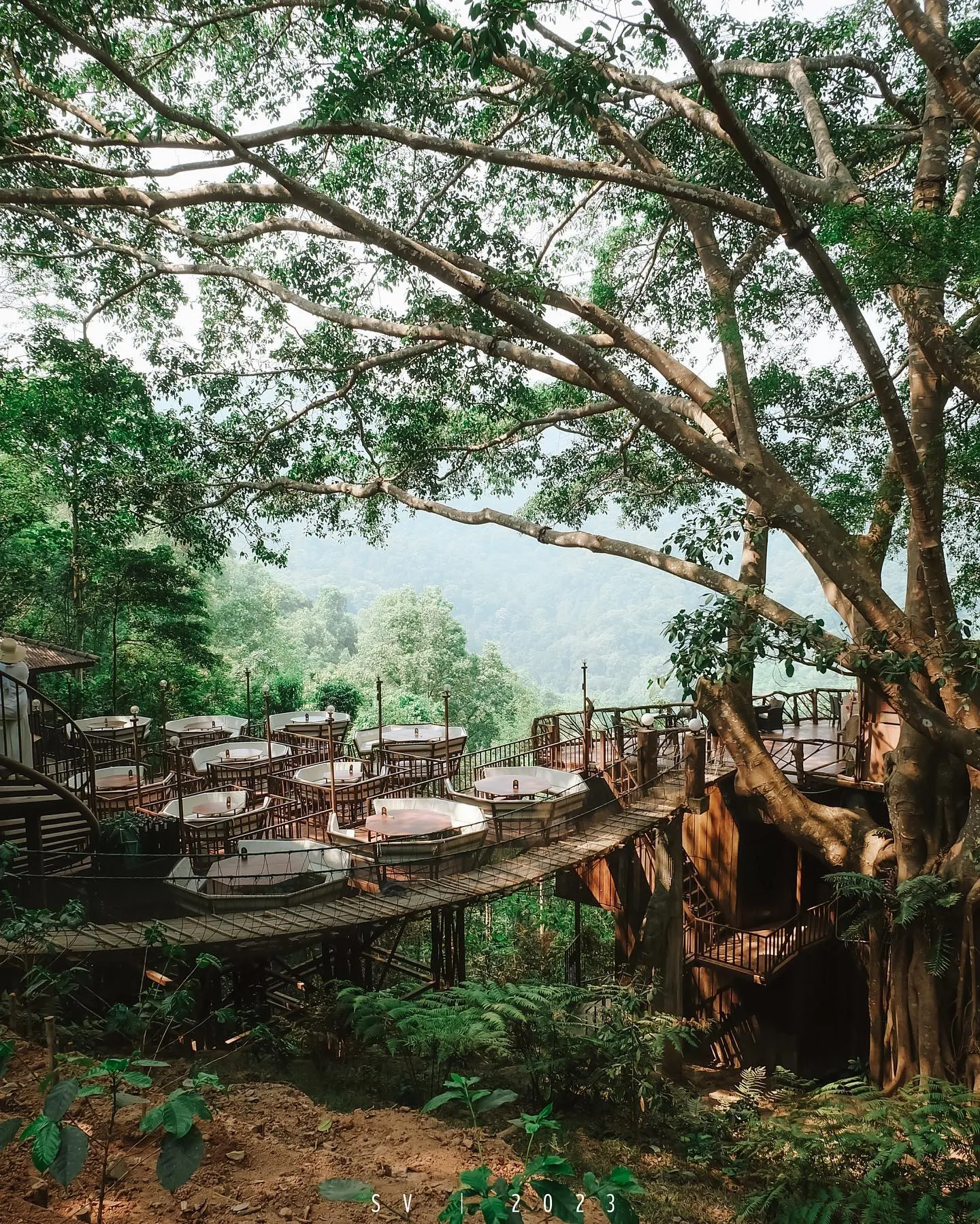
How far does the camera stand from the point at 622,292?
39.8ft

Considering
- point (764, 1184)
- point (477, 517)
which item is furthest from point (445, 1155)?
point (477, 517)

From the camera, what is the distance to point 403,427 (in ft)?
36.5

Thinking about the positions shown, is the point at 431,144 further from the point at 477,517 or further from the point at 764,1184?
the point at 764,1184

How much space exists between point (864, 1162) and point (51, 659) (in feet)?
33.0

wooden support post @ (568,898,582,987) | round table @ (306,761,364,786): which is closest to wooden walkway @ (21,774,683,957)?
wooden support post @ (568,898,582,987)

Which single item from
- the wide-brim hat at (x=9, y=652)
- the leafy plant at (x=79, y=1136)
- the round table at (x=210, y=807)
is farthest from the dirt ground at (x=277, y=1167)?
the round table at (x=210, y=807)

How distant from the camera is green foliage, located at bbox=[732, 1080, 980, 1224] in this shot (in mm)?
3543

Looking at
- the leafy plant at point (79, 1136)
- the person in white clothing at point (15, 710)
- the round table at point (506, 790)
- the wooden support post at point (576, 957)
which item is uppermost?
the person in white clothing at point (15, 710)

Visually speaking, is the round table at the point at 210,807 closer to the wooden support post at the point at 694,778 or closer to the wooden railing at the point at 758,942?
the wooden support post at the point at 694,778

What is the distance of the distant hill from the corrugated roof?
78.3 metres

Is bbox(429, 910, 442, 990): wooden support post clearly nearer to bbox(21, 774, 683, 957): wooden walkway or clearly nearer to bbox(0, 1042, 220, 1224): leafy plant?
bbox(21, 774, 683, 957): wooden walkway

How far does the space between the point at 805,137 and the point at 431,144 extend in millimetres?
4637

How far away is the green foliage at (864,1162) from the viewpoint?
3.54 m

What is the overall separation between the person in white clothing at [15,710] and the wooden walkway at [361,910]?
227cm
